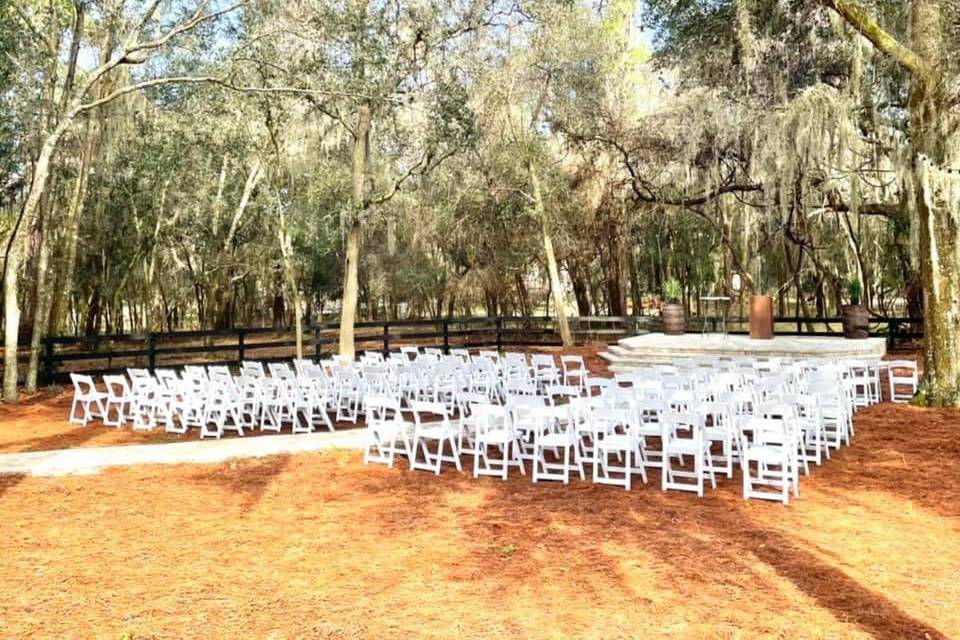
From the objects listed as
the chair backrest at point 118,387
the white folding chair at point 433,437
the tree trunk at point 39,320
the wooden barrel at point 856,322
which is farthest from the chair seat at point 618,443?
the wooden barrel at point 856,322

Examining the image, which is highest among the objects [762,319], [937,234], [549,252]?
[549,252]

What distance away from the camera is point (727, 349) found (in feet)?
47.7

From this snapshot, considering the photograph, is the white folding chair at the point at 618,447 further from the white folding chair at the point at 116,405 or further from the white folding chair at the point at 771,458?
the white folding chair at the point at 116,405

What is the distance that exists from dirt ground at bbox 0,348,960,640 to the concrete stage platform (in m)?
7.13

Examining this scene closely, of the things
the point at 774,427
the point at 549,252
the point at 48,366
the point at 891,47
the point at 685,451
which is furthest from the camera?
the point at 549,252

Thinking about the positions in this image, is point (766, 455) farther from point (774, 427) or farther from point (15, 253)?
point (15, 253)

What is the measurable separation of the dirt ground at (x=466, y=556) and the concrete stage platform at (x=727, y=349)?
7.13 metres

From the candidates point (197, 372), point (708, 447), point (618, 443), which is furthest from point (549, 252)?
point (618, 443)

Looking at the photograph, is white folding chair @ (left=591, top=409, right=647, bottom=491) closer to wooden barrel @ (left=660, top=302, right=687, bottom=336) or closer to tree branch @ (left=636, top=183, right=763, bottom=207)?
wooden barrel @ (left=660, top=302, right=687, bottom=336)

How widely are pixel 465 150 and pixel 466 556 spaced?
39.0 ft

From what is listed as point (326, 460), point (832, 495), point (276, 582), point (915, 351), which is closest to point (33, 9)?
point (326, 460)

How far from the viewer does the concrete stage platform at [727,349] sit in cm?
1362

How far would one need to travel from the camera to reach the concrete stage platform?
13.6 meters

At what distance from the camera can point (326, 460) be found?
7160mm
